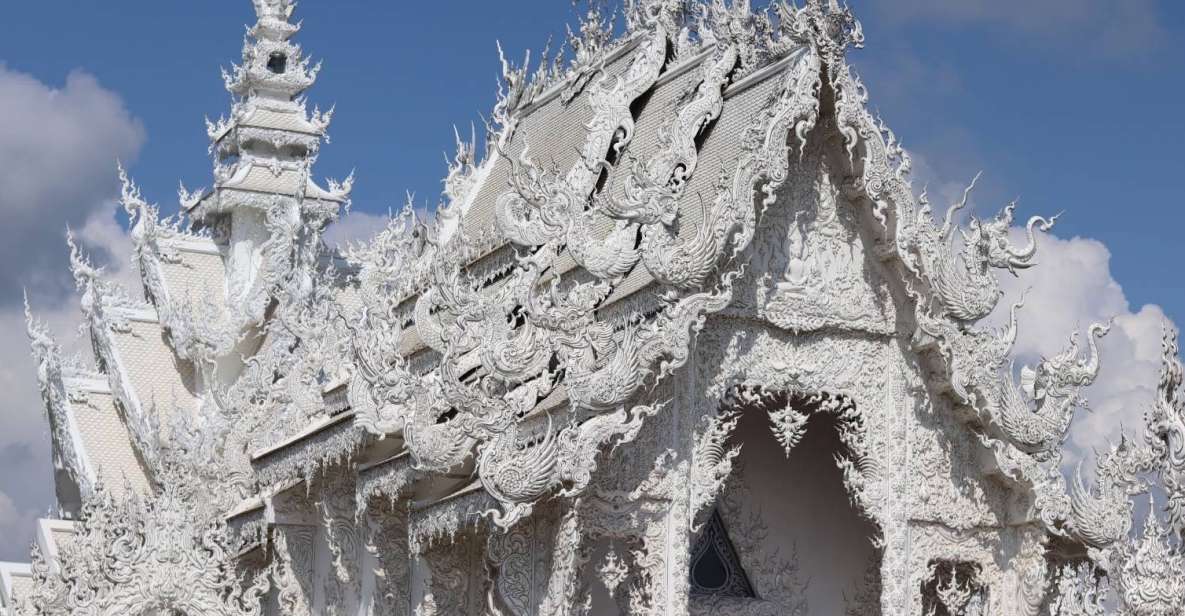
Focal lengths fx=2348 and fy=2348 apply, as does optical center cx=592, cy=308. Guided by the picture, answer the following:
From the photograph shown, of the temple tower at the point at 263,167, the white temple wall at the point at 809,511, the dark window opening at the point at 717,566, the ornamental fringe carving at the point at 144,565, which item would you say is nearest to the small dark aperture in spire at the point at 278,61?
the temple tower at the point at 263,167

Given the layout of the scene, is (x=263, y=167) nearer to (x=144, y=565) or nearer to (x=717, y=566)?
(x=144, y=565)

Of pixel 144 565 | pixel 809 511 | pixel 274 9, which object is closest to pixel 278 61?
pixel 274 9

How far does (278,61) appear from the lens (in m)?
25.7

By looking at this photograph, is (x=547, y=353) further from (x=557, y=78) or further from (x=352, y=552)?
(x=557, y=78)

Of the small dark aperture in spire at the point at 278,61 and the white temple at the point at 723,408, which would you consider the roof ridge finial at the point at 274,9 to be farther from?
the white temple at the point at 723,408

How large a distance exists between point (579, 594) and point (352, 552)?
3729 millimetres

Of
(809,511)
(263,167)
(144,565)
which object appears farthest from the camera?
(263,167)

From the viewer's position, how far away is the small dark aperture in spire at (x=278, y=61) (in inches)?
1008

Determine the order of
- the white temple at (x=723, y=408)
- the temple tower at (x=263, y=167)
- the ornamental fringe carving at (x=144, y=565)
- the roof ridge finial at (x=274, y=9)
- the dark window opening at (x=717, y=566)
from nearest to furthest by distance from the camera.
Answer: the white temple at (x=723, y=408)
the dark window opening at (x=717, y=566)
the ornamental fringe carving at (x=144, y=565)
the temple tower at (x=263, y=167)
the roof ridge finial at (x=274, y=9)

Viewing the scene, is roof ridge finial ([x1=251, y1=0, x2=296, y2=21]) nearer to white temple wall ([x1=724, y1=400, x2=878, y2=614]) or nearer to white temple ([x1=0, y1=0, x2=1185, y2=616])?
white temple ([x1=0, y1=0, x2=1185, y2=616])

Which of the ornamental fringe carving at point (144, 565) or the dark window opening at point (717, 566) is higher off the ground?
the ornamental fringe carving at point (144, 565)

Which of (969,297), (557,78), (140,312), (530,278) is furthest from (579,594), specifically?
(140,312)

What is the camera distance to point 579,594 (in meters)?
13.3

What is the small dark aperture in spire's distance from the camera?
25609mm
